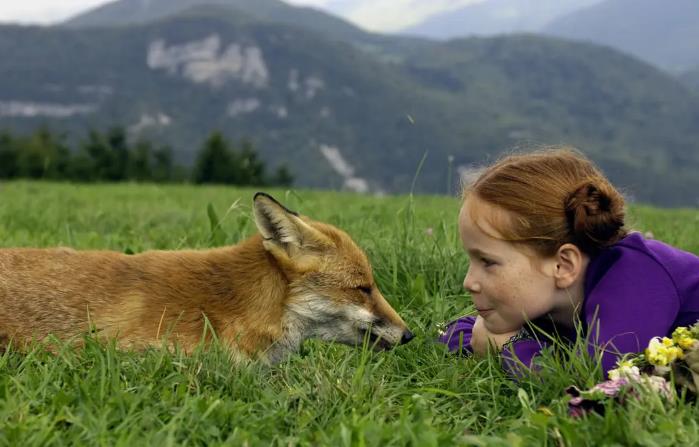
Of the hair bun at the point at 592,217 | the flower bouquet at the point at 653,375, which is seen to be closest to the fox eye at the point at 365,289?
the hair bun at the point at 592,217

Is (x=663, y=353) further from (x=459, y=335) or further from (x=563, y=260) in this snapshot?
(x=459, y=335)

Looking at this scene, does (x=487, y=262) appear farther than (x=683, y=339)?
Yes

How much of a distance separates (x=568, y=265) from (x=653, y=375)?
0.82 m

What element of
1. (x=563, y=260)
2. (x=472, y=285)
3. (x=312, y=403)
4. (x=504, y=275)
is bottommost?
(x=312, y=403)

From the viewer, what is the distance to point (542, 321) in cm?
436

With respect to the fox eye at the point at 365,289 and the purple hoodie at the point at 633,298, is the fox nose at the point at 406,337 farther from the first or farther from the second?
the purple hoodie at the point at 633,298

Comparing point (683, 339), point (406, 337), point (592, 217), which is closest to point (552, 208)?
point (592, 217)

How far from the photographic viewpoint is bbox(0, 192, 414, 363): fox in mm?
4035

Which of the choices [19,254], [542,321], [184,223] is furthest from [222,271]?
[184,223]

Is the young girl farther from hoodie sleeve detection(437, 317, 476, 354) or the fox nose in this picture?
the fox nose

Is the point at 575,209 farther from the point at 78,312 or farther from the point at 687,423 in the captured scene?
the point at 78,312

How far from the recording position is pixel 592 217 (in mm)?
3852

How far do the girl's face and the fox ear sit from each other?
38.2 inches

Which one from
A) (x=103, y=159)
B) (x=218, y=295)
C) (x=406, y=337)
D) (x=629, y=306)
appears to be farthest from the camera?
(x=103, y=159)
